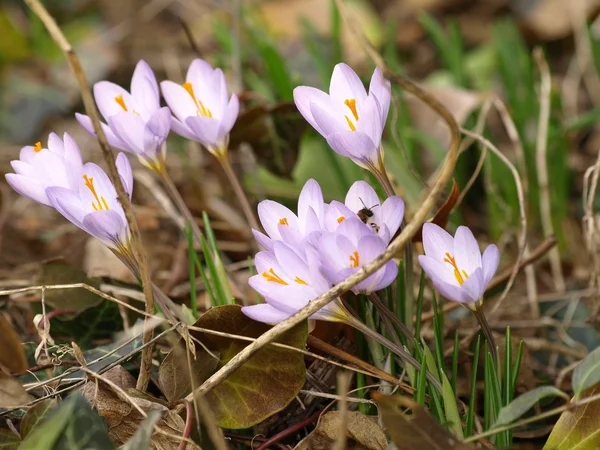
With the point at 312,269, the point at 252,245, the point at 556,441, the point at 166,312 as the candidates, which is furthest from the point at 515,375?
the point at 252,245

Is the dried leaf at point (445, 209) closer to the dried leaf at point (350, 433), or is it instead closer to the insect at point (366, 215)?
the insect at point (366, 215)

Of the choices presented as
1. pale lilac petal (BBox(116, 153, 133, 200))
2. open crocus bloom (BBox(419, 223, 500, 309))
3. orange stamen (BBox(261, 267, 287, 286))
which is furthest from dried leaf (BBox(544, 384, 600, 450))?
pale lilac petal (BBox(116, 153, 133, 200))

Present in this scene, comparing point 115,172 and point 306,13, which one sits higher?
point 115,172

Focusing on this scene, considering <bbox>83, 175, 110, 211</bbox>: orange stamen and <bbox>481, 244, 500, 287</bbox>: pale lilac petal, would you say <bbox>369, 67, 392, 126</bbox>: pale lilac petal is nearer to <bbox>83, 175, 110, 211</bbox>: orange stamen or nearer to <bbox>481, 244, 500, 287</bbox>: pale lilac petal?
<bbox>481, 244, 500, 287</bbox>: pale lilac petal

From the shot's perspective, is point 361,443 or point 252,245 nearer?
point 361,443

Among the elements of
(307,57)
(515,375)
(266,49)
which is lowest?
(515,375)

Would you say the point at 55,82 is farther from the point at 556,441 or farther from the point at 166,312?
the point at 556,441

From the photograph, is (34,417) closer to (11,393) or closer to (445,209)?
(11,393)

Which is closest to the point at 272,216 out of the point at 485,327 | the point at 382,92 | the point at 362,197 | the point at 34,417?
the point at 362,197
